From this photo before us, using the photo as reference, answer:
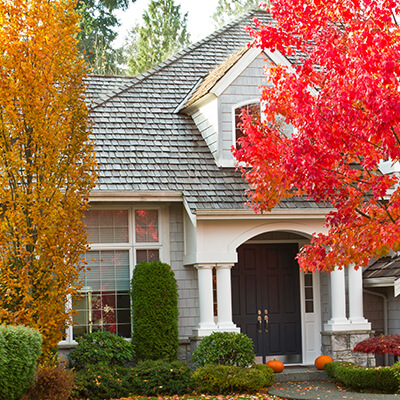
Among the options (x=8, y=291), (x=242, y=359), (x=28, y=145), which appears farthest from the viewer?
(x=242, y=359)

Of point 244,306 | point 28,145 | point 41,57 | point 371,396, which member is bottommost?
point 371,396

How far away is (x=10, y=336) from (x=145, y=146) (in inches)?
252

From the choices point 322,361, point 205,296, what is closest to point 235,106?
point 205,296

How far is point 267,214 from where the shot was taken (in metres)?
14.2

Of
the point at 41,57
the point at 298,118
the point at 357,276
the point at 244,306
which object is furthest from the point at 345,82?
the point at 244,306

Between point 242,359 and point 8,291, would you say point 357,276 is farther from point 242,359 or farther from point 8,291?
point 8,291

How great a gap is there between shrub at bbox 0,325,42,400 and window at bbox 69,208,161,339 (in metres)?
4.37

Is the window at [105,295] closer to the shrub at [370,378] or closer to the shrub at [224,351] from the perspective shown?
the shrub at [224,351]

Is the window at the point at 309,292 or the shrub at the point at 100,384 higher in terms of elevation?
the window at the point at 309,292

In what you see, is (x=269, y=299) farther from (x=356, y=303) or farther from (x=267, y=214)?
(x=267, y=214)

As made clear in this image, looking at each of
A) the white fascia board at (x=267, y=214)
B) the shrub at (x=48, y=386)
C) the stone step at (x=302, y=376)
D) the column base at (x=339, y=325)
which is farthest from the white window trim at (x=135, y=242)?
the shrub at (x=48, y=386)

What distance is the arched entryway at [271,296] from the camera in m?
15.6

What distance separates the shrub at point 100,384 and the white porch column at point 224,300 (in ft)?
7.09

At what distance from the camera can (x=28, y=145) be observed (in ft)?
35.6
